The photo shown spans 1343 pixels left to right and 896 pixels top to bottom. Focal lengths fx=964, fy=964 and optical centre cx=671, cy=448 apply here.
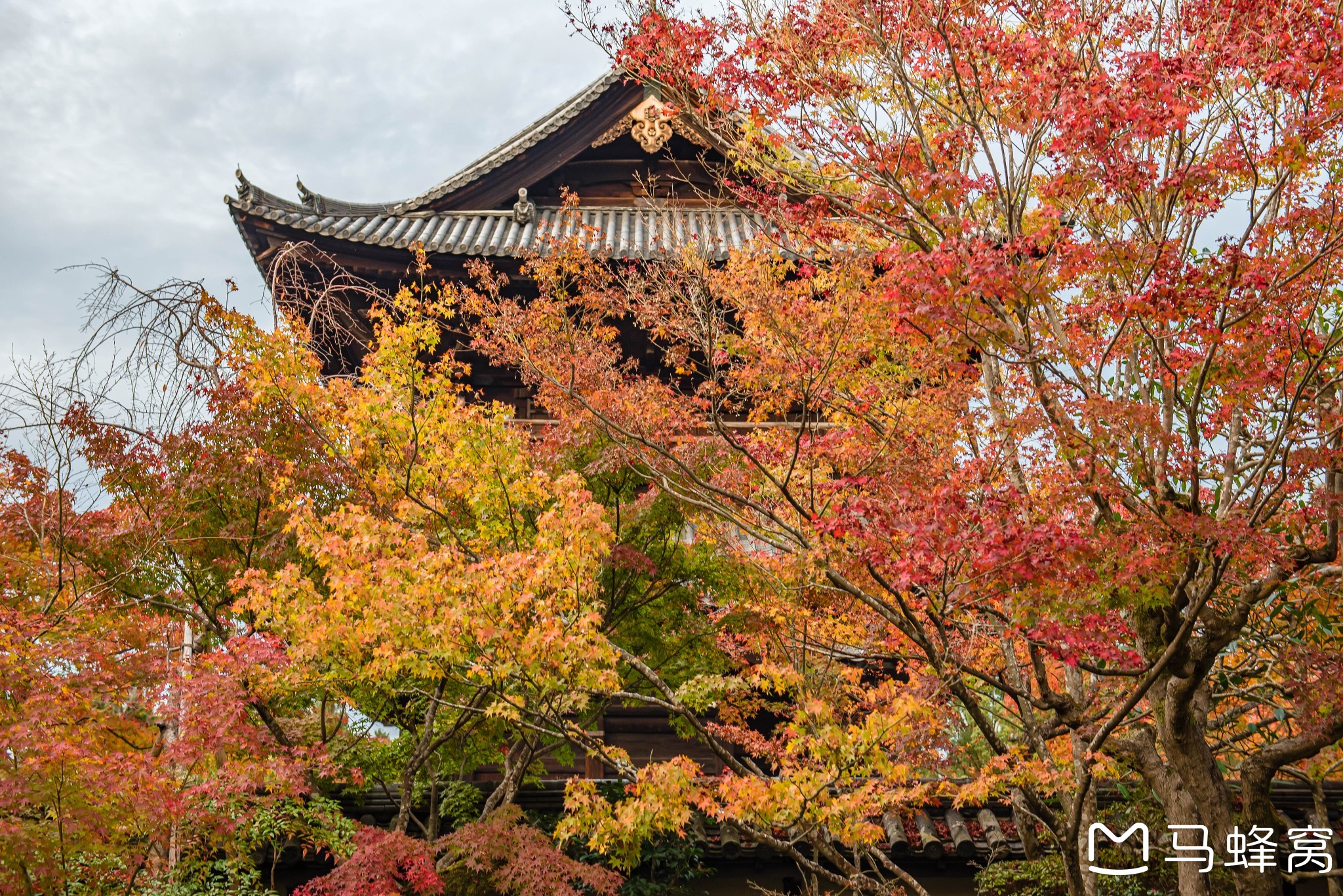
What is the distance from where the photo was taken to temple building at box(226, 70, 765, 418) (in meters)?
12.8

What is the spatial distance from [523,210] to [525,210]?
0.8 inches

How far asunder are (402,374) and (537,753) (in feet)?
11.7

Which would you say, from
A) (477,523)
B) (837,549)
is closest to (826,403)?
(837,549)

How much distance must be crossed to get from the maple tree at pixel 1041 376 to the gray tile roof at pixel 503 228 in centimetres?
434

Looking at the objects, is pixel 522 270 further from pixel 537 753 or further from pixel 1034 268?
pixel 1034 268

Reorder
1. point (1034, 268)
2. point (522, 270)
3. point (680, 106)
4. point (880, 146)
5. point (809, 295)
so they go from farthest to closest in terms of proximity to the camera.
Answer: point (522, 270), point (809, 295), point (680, 106), point (880, 146), point (1034, 268)

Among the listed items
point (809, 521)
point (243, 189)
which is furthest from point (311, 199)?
point (809, 521)

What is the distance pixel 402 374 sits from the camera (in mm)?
8750

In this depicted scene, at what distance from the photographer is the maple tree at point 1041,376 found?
5.68 metres

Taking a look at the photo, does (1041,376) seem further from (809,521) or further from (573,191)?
(573,191)

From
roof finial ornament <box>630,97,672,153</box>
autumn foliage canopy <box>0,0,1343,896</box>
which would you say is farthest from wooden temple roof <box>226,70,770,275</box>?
autumn foliage canopy <box>0,0,1343,896</box>

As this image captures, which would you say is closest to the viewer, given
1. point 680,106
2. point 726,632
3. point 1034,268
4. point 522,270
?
point 1034,268

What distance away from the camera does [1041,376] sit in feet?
20.7

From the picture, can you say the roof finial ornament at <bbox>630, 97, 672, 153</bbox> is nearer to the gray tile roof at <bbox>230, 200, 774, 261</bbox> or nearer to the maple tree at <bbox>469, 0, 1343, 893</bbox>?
the gray tile roof at <bbox>230, 200, 774, 261</bbox>
